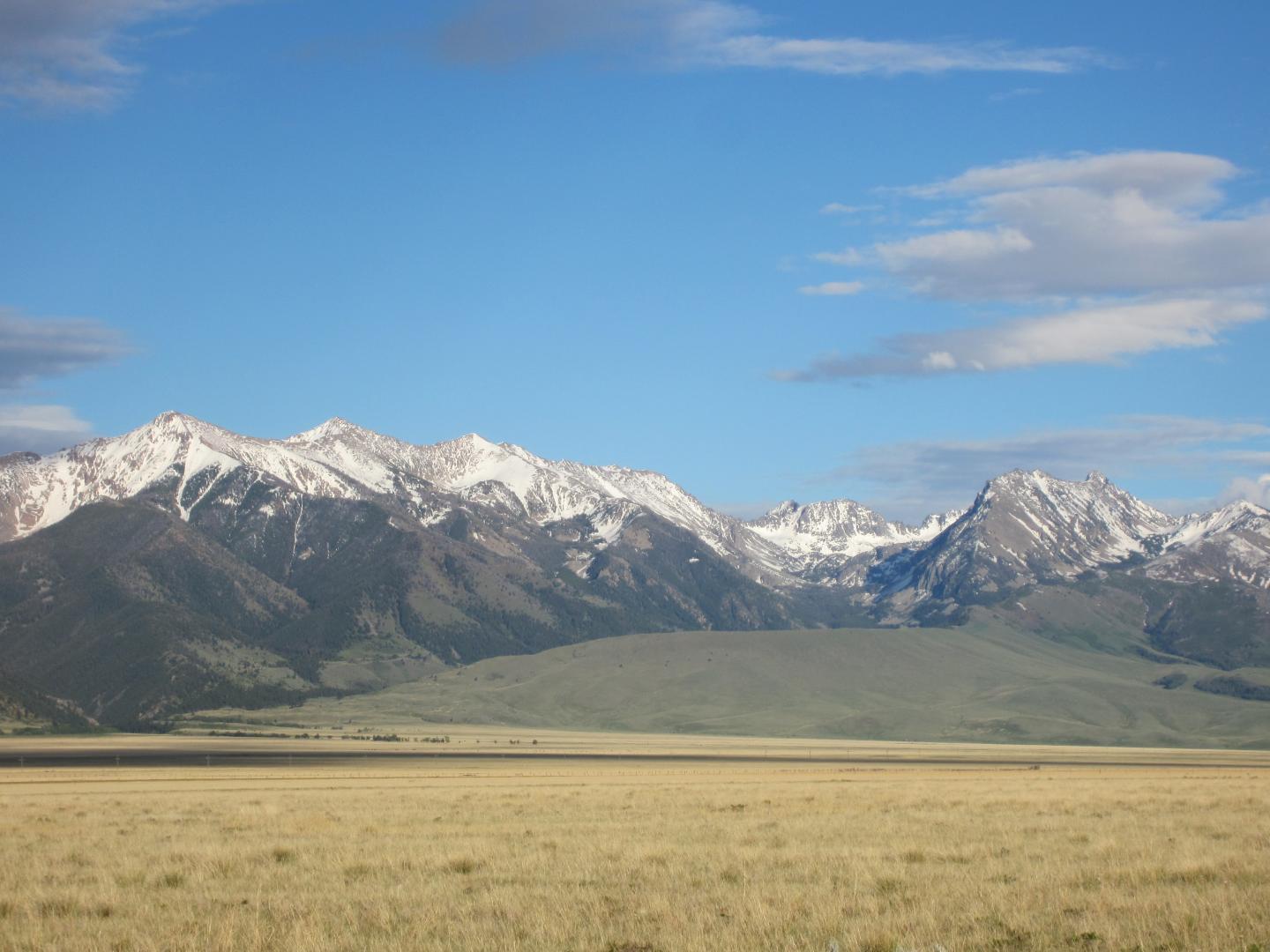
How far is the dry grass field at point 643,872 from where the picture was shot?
23.0 m

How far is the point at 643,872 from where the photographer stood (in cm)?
3105

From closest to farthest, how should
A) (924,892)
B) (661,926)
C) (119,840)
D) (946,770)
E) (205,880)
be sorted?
(661,926), (924,892), (205,880), (119,840), (946,770)

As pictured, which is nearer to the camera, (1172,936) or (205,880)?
(1172,936)

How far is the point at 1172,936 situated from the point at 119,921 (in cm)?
1901

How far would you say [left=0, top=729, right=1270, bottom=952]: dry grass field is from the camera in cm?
2297

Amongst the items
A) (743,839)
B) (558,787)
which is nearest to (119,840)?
(743,839)

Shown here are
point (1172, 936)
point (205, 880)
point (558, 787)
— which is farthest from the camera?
point (558, 787)

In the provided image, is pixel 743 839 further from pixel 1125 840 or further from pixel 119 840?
pixel 119 840

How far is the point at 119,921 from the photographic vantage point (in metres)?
25.2

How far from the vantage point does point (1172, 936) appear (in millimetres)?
22031

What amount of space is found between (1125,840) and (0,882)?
2932 centimetres

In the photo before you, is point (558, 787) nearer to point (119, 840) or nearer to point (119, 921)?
point (119, 840)

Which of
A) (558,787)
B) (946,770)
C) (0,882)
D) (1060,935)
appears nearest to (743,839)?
(1060,935)

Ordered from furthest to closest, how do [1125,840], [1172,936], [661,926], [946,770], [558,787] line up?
[946,770]
[558,787]
[1125,840]
[661,926]
[1172,936]
